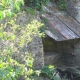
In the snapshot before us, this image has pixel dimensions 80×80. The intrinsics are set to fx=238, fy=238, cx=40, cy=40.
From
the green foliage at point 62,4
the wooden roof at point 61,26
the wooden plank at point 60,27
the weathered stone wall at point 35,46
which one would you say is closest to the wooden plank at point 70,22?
the wooden roof at point 61,26

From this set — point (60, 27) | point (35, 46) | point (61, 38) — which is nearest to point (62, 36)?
point (61, 38)

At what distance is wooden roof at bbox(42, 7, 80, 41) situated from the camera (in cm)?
768

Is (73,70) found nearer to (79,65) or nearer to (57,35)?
(79,65)

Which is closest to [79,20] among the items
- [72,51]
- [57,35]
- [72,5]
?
[72,5]

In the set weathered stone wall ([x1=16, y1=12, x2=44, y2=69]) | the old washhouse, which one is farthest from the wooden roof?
weathered stone wall ([x1=16, y1=12, x2=44, y2=69])

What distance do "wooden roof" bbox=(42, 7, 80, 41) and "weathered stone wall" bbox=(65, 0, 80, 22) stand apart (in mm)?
288

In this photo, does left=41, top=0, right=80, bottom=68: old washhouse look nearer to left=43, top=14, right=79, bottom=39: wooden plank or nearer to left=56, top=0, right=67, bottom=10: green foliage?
left=43, top=14, right=79, bottom=39: wooden plank

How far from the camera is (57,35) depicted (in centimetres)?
769

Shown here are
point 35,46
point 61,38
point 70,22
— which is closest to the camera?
point 35,46

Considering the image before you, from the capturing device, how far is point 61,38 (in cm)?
766

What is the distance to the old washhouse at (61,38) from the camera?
25.8ft

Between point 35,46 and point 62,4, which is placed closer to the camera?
point 35,46

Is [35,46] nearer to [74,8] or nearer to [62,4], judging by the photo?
[62,4]

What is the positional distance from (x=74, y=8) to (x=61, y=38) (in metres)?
2.21
